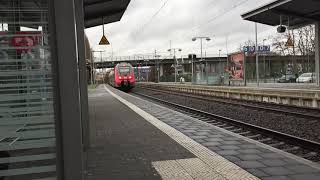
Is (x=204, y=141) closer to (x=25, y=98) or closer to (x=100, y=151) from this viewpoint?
(x=100, y=151)

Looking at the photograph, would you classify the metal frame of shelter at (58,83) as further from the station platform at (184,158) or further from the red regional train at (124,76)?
the red regional train at (124,76)

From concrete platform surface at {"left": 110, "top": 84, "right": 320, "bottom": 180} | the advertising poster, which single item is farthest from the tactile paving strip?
the advertising poster

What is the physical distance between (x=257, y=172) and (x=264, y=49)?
41057 mm

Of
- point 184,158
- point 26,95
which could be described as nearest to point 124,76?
point 184,158

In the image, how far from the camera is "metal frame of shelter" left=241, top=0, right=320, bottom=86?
24.0 meters

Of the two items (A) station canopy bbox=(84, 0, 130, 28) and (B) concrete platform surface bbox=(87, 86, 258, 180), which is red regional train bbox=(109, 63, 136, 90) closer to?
(A) station canopy bbox=(84, 0, 130, 28)

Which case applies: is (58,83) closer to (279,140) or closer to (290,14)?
(279,140)

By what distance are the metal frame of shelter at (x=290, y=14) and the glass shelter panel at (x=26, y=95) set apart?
21069 mm

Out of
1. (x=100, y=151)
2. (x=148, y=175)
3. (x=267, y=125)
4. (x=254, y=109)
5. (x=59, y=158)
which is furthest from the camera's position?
(x=254, y=109)

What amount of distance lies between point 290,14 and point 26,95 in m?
24.3

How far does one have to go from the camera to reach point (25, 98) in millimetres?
3943

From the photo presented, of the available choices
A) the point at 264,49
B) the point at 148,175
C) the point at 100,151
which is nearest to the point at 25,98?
the point at 148,175

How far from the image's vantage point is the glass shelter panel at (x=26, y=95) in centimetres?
385

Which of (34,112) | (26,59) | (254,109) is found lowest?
(254,109)
